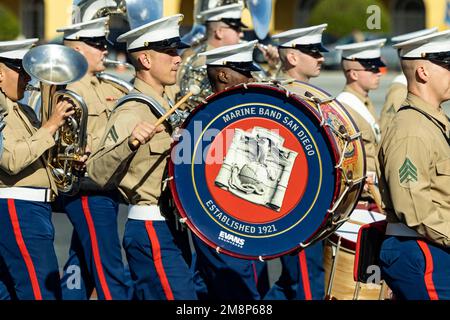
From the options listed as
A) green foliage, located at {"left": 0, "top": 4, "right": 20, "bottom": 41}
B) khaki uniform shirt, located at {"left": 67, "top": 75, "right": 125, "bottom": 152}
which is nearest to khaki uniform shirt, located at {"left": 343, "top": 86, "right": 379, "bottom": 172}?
khaki uniform shirt, located at {"left": 67, "top": 75, "right": 125, "bottom": 152}

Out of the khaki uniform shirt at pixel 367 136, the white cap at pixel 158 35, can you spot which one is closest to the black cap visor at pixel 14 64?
the white cap at pixel 158 35

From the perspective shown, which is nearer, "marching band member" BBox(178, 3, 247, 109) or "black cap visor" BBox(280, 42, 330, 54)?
"black cap visor" BBox(280, 42, 330, 54)

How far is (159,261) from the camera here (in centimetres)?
560

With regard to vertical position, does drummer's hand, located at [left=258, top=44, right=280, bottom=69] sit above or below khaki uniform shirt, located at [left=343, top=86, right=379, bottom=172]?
above

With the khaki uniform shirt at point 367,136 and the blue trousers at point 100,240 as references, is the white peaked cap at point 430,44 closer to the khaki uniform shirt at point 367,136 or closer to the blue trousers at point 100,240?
the khaki uniform shirt at point 367,136

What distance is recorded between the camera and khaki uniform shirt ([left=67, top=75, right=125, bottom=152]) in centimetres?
674

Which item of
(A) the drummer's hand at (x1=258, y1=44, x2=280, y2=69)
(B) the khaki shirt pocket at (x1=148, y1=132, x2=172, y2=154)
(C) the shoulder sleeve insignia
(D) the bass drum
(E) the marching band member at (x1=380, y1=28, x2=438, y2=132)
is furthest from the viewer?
(A) the drummer's hand at (x1=258, y1=44, x2=280, y2=69)

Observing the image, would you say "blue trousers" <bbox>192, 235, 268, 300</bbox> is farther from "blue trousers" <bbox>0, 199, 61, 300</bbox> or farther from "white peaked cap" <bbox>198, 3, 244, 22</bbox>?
"white peaked cap" <bbox>198, 3, 244, 22</bbox>

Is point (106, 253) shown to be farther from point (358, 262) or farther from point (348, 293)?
point (358, 262)

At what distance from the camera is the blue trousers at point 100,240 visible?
6605mm

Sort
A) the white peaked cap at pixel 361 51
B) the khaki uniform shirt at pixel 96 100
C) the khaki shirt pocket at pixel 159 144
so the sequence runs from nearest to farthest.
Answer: the khaki shirt pocket at pixel 159 144, the khaki uniform shirt at pixel 96 100, the white peaked cap at pixel 361 51

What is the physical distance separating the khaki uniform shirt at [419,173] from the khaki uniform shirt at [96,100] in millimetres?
2324

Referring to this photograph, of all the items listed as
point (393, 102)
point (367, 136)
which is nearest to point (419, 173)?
point (367, 136)

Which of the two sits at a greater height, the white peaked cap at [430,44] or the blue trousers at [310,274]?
the white peaked cap at [430,44]
